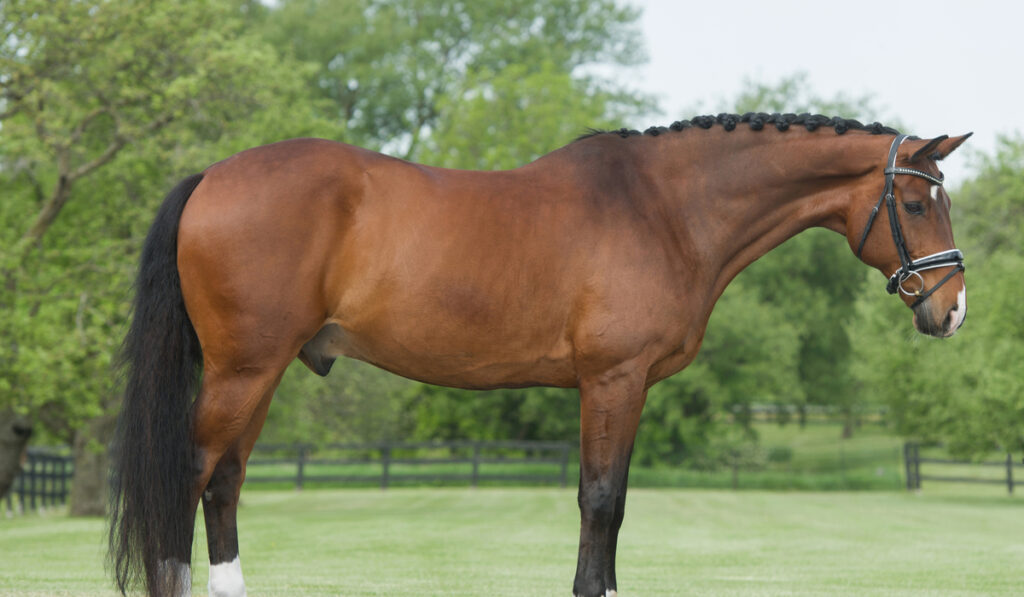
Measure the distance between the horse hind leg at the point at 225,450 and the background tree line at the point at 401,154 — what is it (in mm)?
819

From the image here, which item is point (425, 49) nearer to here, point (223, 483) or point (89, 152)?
point (89, 152)

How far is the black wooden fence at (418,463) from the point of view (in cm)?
2816

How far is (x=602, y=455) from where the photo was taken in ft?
14.6

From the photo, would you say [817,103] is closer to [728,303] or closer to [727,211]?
[728,303]

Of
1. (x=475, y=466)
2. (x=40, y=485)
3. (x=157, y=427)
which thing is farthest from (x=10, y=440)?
(x=475, y=466)

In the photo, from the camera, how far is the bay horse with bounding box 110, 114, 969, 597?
4504 mm

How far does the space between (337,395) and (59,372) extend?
11082mm

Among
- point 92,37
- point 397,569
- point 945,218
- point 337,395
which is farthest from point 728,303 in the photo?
point 945,218

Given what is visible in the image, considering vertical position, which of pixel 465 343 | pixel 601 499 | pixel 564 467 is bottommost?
pixel 564 467

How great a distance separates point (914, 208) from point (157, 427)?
3.66 meters

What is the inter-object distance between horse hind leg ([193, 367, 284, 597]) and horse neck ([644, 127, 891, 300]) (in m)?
2.09

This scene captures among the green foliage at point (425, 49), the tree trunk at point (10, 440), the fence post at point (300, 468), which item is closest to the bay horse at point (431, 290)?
the tree trunk at point (10, 440)

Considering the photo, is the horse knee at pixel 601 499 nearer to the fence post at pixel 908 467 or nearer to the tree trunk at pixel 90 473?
the tree trunk at pixel 90 473

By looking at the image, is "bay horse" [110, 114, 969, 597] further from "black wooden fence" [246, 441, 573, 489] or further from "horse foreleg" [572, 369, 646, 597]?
"black wooden fence" [246, 441, 573, 489]
